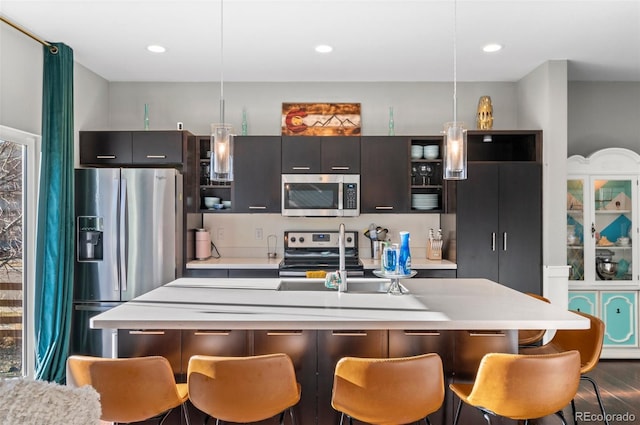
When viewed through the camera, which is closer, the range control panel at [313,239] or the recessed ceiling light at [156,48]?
the recessed ceiling light at [156,48]

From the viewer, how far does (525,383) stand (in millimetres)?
1795

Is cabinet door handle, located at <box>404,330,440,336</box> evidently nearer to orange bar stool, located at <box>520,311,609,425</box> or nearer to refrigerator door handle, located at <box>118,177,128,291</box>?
orange bar stool, located at <box>520,311,609,425</box>

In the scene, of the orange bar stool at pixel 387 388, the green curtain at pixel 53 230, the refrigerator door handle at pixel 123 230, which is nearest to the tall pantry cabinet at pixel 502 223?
the orange bar stool at pixel 387 388

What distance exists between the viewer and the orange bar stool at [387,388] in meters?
1.75

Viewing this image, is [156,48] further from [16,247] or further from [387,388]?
[387,388]

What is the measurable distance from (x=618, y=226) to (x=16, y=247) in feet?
16.4

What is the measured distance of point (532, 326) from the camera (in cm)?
191

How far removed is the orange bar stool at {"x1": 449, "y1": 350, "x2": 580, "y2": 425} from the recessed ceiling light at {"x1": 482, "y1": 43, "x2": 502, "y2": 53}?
103 inches

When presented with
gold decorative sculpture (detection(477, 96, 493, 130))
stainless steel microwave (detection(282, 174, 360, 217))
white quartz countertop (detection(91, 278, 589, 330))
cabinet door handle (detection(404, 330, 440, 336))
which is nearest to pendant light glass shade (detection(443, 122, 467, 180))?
white quartz countertop (detection(91, 278, 589, 330))

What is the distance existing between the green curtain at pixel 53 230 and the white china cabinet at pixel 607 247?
4217mm

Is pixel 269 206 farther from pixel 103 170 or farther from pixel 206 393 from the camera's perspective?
pixel 206 393

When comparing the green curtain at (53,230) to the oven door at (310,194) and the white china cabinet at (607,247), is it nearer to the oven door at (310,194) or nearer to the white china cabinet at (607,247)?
the oven door at (310,194)

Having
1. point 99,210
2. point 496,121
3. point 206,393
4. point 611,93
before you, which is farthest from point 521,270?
point 99,210

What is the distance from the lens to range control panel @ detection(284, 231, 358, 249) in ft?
15.2
